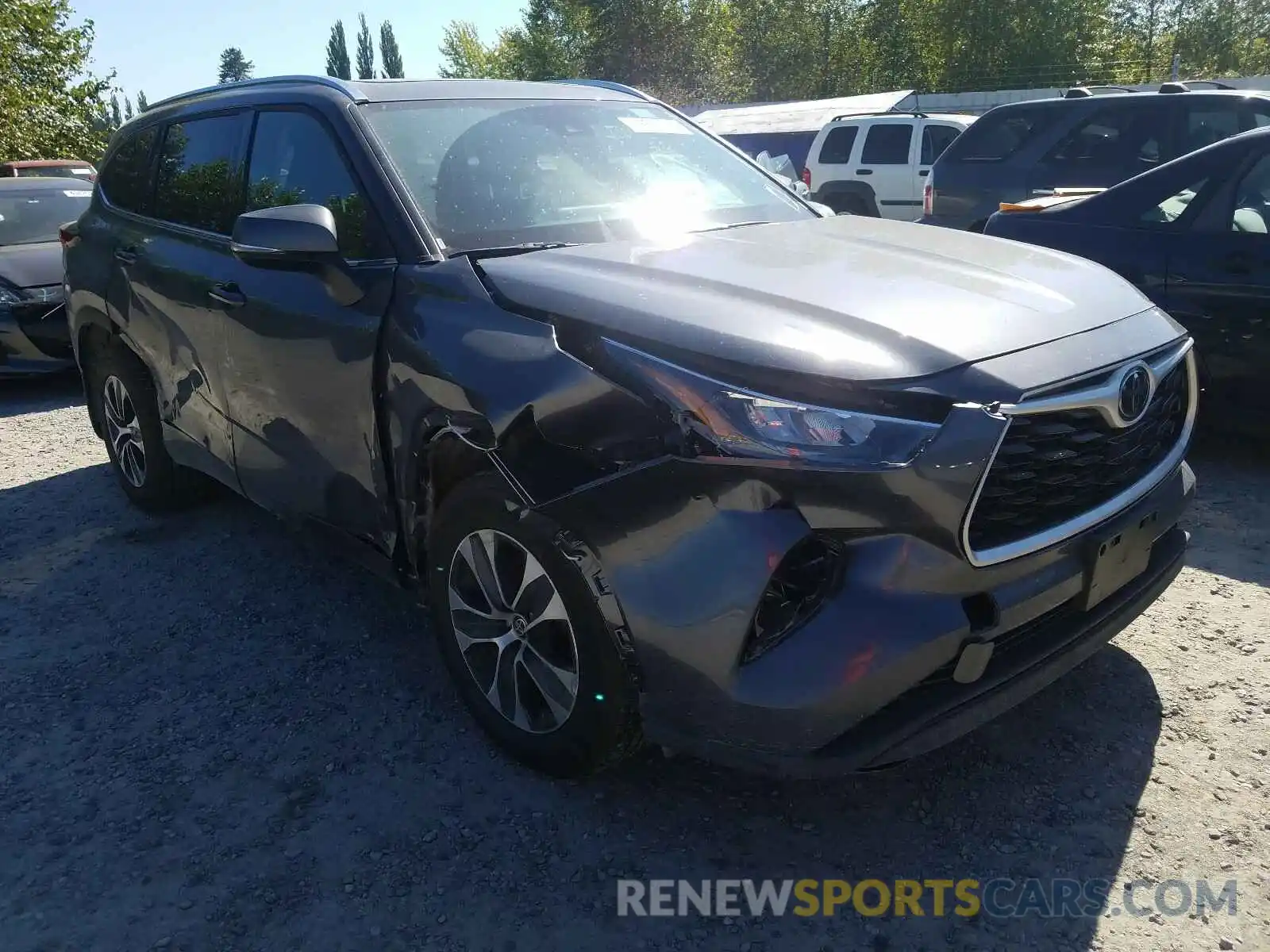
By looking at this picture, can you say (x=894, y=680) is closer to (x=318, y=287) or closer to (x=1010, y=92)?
(x=318, y=287)

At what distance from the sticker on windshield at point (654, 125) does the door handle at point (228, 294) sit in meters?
1.48

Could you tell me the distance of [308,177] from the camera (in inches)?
132

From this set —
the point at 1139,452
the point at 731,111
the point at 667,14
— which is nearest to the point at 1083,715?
the point at 1139,452

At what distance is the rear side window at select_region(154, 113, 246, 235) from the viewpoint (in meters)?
3.82

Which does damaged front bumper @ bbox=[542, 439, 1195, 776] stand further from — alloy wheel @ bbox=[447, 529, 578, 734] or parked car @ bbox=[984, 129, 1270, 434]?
parked car @ bbox=[984, 129, 1270, 434]

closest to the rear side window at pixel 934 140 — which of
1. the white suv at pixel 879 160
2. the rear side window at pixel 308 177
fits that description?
the white suv at pixel 879 160

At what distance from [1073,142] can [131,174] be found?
7251 mm

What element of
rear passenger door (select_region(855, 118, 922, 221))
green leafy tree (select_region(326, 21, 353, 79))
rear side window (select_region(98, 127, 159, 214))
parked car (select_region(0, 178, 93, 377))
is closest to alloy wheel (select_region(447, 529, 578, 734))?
rear side window (select_region(98, 127, 159, 214))

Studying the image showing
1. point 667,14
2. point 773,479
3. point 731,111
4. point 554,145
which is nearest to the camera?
point 773,479

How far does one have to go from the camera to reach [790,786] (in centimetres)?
275

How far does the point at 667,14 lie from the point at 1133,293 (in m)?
44.1

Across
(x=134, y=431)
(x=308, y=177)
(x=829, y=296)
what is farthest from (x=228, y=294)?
(x=829, y=296)

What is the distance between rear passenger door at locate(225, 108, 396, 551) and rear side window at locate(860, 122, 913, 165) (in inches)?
534

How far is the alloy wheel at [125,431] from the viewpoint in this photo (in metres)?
4.79
